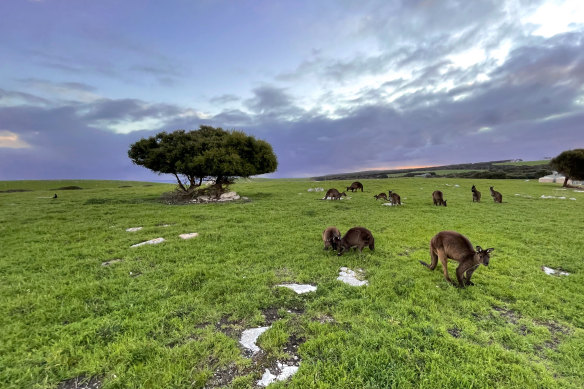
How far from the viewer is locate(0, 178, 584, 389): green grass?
386cm

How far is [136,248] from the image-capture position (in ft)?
32.4

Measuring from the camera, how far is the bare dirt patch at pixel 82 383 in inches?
142

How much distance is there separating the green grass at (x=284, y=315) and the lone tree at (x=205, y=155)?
14.3m

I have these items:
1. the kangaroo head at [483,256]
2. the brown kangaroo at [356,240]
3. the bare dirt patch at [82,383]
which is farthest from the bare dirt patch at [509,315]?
the bare dirt patch at [82,383]

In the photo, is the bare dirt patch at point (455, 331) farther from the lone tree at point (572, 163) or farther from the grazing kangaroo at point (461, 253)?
the lone tree at point (572, 163)

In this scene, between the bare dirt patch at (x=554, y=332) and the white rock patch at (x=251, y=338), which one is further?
the bare dirt patch at (x=554, y=332)

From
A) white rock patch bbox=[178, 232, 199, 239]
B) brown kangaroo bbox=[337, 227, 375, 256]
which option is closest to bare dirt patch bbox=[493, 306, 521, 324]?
brown kangaroo bbox=[337, 227, 375, 256]

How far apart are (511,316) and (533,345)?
1.09 metres

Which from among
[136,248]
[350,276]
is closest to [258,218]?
[136,248]

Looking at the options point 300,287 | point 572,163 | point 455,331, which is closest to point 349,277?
point 300,287

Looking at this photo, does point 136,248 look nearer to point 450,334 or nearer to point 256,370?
point 256,370

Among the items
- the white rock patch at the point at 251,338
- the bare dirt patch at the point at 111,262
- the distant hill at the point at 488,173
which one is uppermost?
the distant hill at the point at 488,173

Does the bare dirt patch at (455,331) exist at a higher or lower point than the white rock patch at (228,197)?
lower

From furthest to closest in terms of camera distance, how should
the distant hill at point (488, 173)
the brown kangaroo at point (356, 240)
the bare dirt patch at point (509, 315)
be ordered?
the distant hill at point (488, 173), the brown kangaroo at point (356, 240), the bare dirt patch at point (509, 315)
